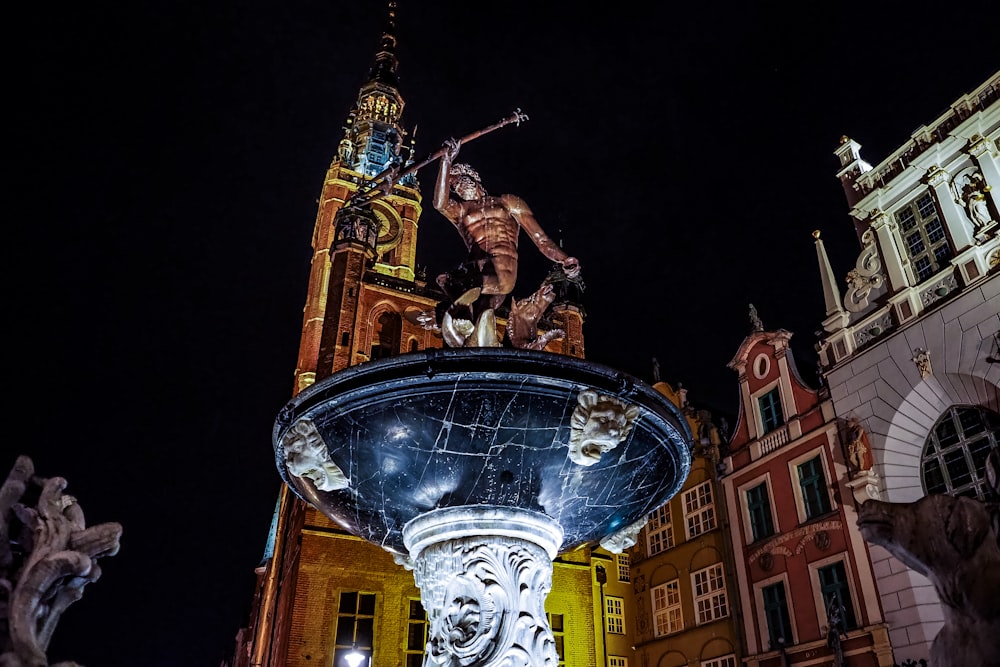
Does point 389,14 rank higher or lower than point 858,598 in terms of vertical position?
higher

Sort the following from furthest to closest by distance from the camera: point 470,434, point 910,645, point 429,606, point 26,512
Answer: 1. point 910,645
2. point 429,606
3. point 470,434
4. point 26,512

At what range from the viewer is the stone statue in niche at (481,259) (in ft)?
23.9

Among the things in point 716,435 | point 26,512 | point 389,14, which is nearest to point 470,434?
point 26,512

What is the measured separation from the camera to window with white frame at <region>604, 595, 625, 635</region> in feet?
76.9

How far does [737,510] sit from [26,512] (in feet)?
60.6

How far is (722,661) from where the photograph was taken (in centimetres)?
1908

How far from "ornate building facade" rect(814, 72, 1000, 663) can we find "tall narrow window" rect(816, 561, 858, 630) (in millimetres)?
904

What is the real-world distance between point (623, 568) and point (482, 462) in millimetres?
20507

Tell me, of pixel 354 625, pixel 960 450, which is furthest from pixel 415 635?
pixel 960 450

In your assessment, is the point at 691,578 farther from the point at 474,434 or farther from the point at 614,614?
the point at 474,434

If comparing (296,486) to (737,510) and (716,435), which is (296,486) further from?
(716,435)

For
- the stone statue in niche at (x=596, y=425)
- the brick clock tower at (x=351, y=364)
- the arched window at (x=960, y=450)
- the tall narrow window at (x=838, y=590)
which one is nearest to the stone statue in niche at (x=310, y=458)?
the stone statue in niche at (x=596, y=425)

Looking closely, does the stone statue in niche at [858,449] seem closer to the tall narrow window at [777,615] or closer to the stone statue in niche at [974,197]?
the tall narrow window at [777,615]

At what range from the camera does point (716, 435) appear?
70.9ft
